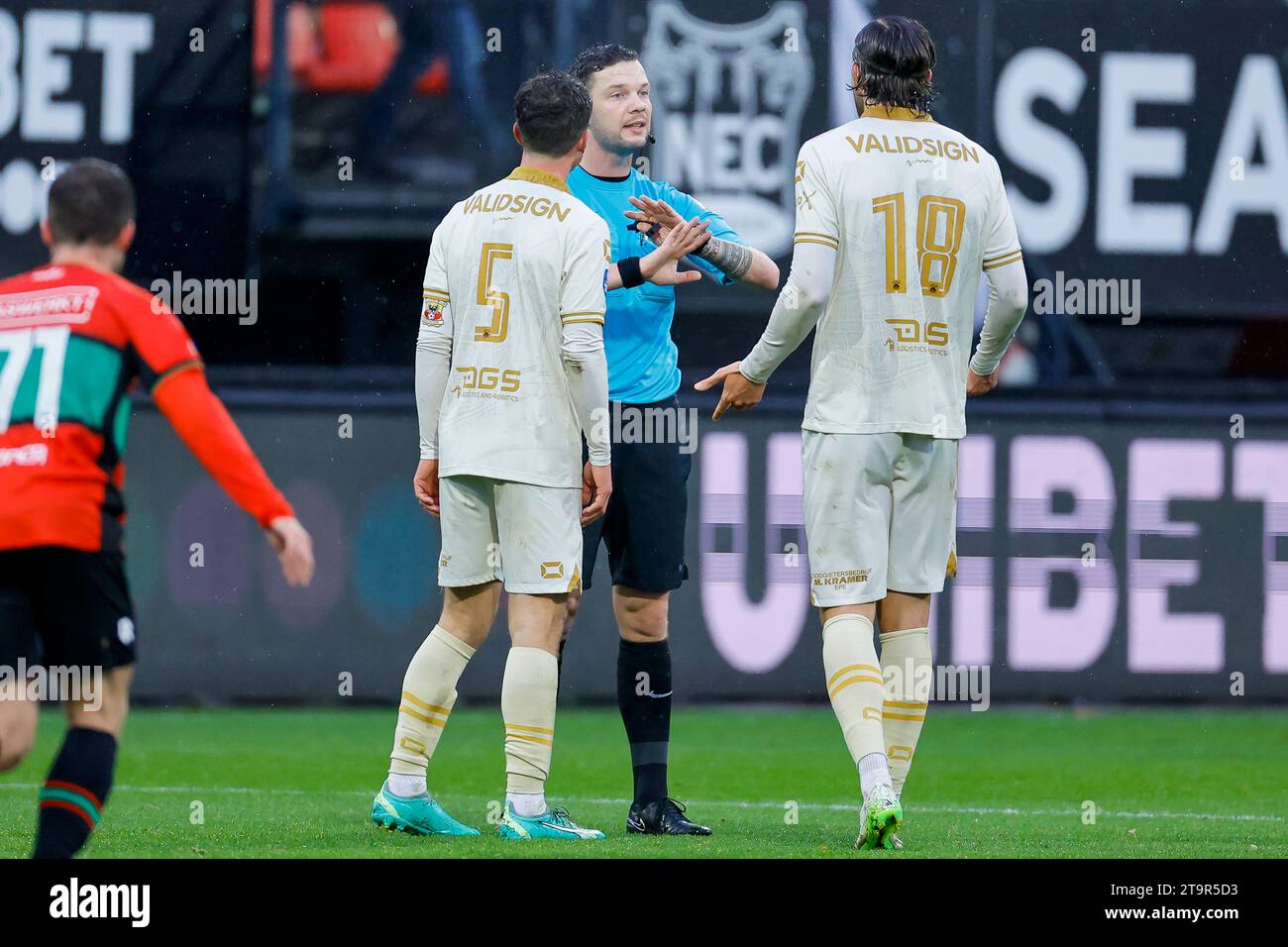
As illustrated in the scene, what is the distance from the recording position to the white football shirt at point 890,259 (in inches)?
210

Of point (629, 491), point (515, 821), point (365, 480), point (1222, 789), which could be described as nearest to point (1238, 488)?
point (1222, 789)

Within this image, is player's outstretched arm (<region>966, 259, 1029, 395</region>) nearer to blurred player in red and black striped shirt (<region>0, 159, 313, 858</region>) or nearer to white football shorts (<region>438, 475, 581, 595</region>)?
white football shorts (<region>438, 475, 581, 595</region>)

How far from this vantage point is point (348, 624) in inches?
392

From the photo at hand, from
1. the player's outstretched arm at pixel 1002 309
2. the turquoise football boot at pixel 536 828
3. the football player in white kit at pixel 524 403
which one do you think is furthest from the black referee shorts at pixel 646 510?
the player's outstretched arm at pixel 1002 309

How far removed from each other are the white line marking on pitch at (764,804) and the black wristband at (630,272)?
2.05 m

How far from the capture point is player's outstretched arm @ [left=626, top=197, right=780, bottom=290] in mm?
5602

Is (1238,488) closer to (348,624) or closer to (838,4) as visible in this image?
(838,4)

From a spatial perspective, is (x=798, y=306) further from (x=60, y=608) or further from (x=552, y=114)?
(x=60, y=608)

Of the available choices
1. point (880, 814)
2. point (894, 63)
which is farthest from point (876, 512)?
point (894, 63)

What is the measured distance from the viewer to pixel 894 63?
17.8 feet

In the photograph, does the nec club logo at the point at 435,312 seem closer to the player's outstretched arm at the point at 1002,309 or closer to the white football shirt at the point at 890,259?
the white football shirt at the point at 890,259

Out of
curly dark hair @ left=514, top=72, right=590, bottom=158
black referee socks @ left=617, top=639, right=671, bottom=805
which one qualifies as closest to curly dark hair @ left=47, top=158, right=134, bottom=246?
curly dark hair @ left=514, top=72, right=590, bottom=158

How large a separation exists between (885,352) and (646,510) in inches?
37.9

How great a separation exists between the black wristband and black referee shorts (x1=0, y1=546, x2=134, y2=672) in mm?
1978
